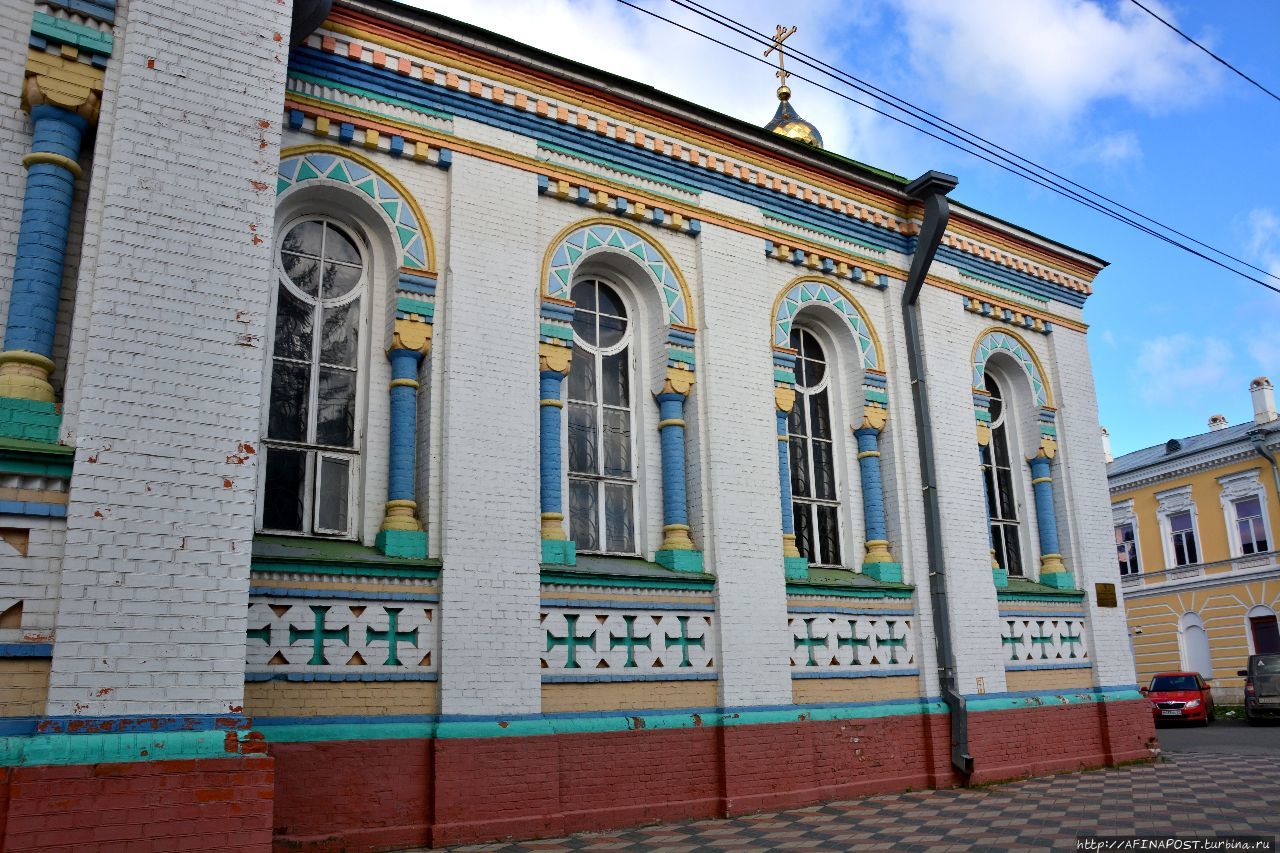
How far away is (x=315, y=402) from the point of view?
8188 millimetres

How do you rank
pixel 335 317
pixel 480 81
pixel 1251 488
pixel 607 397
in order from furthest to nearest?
pixel 1251 488 < pixel 607 397 < pixel 480 81 < pixel 335 317

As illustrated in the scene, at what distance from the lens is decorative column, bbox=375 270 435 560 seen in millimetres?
7891

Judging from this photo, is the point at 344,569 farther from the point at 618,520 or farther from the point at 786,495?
the point at 786,495

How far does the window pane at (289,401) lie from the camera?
26.3ft

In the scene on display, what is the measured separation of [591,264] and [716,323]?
1355mm

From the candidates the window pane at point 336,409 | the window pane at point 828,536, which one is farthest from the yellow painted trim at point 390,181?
the window pane at point 828,536

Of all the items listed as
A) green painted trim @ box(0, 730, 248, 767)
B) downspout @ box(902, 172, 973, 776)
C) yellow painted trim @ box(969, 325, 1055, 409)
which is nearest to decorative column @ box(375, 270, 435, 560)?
green painted trim @ box(0, 730, 248, 767)

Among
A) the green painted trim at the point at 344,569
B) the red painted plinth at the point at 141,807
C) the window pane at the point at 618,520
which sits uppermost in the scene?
the window pane at the point at 618,520

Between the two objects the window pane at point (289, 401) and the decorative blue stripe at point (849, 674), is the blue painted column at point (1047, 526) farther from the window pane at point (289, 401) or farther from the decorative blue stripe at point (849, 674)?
the window pane at point (289, 401)

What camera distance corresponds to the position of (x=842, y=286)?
11.5m

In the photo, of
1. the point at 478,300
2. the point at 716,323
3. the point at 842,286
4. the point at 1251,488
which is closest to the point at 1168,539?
the point at 1251,488

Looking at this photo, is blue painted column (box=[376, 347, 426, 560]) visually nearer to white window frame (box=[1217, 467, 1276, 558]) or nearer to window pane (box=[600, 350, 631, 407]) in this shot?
window pane (box=[600, 350, 631, 407])

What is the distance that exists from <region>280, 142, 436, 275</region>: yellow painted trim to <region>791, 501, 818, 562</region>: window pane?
14.8 ft

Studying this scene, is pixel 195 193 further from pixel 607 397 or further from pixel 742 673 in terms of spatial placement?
pixel 742 673
